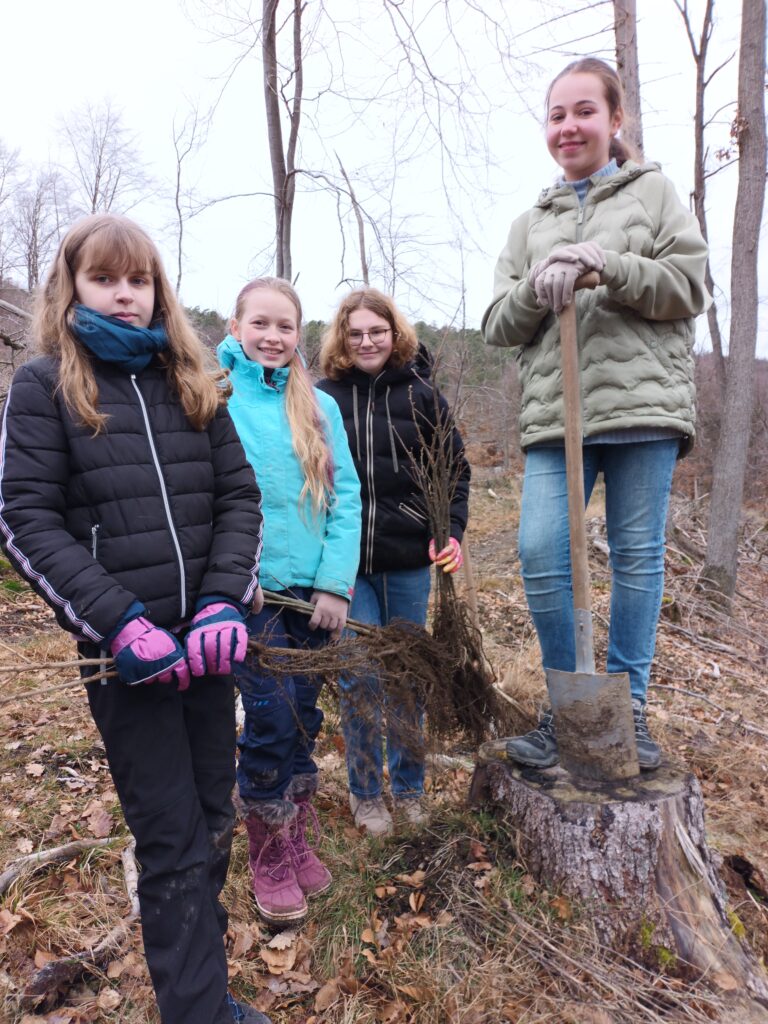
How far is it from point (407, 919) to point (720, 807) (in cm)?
156

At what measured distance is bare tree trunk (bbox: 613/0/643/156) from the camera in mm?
6066

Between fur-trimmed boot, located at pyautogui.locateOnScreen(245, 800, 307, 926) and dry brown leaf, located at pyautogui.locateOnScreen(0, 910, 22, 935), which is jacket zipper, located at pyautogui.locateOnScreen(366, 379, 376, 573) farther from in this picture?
dry brown leaf, located at pyautogui.locateOnScreen(0, 910, 22, 935)

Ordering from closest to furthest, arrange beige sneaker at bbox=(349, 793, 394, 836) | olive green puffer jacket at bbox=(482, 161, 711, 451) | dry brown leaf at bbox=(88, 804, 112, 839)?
olive green puffer jacket at bbox=(482, 161, 711, 451) → beige sneaker at bbox=(349, 793, 394, 836) → dry brown leaf at bbox=(88, 804, 112, 839)

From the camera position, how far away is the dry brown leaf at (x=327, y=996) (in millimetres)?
2006

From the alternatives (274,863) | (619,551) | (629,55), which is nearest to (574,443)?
(619,551)

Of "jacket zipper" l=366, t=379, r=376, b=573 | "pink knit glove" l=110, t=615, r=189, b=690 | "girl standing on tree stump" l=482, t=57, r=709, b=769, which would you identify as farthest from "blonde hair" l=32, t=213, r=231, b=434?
"girl standing on tree stump" l=482, t=57, r=709, b=769

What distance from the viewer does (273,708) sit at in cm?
226

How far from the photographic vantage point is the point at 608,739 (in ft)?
7.18

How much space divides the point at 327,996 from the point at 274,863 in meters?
0.47

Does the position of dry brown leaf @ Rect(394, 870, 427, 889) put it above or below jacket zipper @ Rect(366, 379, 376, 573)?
below

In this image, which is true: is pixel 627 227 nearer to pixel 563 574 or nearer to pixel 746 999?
pixel 563 574

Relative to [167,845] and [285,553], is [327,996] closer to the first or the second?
[167,845]

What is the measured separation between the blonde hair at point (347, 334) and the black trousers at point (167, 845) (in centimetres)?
154

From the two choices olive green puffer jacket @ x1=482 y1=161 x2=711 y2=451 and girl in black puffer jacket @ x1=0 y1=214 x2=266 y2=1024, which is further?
olive green puffer jacket @ x1=482 y1=161 x2=711 y2=451
